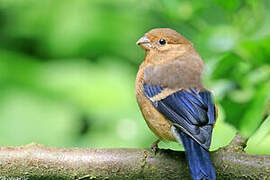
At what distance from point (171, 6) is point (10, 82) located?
2.93 m

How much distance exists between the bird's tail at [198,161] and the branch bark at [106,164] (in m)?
0.08

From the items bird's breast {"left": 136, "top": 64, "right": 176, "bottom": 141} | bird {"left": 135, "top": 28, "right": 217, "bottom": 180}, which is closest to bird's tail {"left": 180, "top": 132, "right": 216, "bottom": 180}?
bird {"left": 135, "top": 28, "right": 217, "bottom": 180}

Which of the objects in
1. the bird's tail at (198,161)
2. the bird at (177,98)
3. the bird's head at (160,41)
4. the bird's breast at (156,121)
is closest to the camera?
the bird's tail at (198,161)

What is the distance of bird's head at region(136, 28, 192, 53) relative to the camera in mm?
3984

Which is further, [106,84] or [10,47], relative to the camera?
[10,47]

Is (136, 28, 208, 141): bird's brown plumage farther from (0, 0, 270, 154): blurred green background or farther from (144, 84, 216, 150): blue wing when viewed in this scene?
(0, 0, 270, 154): blurred green background

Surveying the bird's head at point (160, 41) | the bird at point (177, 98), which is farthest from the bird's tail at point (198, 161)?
the bird's head at point (160, 41)

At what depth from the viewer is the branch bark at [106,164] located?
8.57 ft

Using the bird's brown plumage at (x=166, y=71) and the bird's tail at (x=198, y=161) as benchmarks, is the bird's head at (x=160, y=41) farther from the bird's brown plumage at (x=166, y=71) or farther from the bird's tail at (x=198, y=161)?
the bird's tail at (x=198, y=161)

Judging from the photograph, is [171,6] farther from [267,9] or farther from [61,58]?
[61,58]

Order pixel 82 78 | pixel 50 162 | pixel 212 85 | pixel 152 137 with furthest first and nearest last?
pixel 82 78, pixel 152 137, pixel 50 162, pixel 212 85

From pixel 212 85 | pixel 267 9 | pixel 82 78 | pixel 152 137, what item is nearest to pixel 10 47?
pixel 82 78

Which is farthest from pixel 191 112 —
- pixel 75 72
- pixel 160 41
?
pixel 75 72

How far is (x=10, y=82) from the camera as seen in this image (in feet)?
17.0
